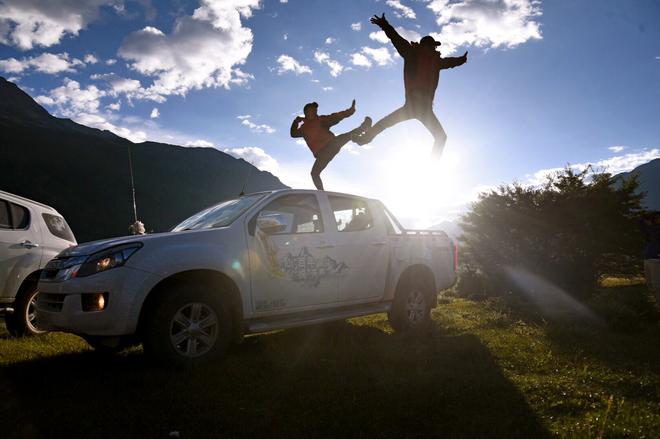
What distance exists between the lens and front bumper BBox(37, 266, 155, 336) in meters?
4.09

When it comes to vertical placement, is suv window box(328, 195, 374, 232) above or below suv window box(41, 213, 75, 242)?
below

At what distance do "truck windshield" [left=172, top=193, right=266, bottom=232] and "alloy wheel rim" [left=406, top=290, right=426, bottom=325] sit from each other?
9.18 feet

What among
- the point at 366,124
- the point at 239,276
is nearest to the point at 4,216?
the point at 239,276

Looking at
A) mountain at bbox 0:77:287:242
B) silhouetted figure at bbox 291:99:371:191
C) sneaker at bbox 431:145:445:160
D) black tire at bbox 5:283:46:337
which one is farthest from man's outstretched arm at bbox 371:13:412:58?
mountain at bbox 0:77:287:242

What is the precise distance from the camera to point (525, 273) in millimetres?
15422

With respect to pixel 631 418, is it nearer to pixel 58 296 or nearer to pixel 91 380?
pixel 91 380

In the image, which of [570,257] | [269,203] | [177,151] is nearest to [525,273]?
[570,257]

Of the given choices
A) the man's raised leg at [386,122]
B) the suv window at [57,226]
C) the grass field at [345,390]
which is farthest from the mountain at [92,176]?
the grass field at [345,390]

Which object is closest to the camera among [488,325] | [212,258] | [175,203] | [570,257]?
[212,258]

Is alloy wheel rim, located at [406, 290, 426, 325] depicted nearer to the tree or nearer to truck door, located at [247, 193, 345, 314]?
truck door, located at [247, 193, 345, 314]

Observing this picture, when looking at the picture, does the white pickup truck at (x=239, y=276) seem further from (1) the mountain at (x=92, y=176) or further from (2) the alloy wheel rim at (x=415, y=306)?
(1) the mountain at (x=92, y=176)

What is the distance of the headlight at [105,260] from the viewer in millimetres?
4172

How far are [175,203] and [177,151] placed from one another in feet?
182

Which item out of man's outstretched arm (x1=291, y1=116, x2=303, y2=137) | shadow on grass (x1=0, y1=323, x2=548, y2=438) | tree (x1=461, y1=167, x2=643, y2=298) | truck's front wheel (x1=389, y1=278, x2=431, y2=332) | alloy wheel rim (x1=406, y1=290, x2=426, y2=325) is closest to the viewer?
shadow on grass (x1=0, y1=323, x2=548, y2=438)
